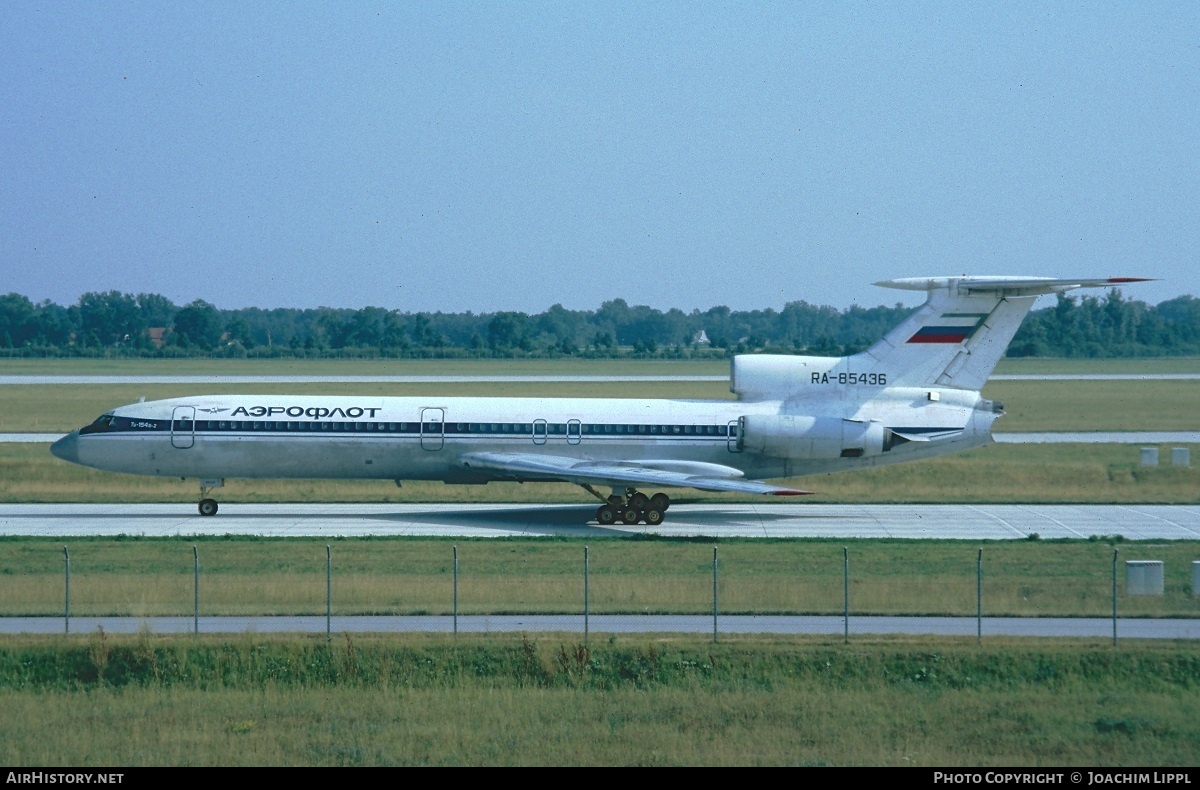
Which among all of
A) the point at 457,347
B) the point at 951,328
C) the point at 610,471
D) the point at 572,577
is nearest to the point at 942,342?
the point at 951,328

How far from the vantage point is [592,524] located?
113 ft

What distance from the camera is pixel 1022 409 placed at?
7700 cm

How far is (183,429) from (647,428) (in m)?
12.2

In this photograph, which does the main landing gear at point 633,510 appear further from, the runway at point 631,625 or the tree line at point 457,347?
the tree line at point 457,347

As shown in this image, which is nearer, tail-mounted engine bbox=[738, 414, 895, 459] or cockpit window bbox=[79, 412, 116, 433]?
tail-mounted engine bbox=[738, 414, 895, 459]

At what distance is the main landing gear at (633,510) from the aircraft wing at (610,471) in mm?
688

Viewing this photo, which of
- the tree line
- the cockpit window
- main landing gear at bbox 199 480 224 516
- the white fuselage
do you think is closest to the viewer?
the white fuselage

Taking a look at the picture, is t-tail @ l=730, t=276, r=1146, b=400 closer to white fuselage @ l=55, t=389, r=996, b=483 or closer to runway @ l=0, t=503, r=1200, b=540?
white fuselage @ l=55, t=389, r=996, b=483

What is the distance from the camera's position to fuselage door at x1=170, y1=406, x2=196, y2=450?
1396 inches

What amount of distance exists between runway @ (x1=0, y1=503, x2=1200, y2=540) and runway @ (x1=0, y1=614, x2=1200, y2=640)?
31.0 feet

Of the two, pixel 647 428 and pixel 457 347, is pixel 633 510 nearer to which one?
pixel 647 428

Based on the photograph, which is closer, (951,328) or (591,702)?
(591,702)

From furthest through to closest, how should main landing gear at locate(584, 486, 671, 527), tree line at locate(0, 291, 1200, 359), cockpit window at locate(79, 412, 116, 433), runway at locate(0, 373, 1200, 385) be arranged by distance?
tree line at locate(0, 291, 1200, 359) < runway at locate(0, 373, 1200, 385) < cockpit window at locate(79, 412, 116, 433) < main landing gear at locate(584, 486, 671, 527)

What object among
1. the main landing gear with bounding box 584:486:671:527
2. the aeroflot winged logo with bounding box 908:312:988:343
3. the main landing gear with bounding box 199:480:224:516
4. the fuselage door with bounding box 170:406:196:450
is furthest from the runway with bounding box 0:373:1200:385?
the aeroflot winged logo with bounding box 908:312:988:343
